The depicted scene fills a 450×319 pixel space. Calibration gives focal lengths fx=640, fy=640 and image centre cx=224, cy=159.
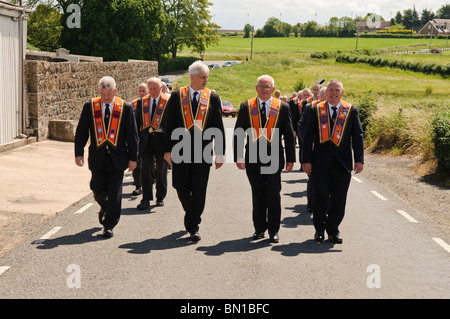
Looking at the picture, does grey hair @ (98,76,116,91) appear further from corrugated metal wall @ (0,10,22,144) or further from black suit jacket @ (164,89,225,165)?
corrugated metal wall @ (0,10,22,144)

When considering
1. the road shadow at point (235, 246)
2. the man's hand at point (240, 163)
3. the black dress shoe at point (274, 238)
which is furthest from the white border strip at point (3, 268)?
the black dress shoe at point (274, 238)

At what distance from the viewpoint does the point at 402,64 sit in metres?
91.6

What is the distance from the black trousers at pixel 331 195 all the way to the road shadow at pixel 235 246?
2.56 ft

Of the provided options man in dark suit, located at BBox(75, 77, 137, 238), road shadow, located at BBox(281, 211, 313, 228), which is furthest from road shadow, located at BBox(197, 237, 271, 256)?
man in dark suit, located at BBox(75, 77, 137, 238)

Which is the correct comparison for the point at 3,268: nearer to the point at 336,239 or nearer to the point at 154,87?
the point at 336,239

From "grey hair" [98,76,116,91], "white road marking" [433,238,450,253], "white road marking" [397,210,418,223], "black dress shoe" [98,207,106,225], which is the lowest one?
"white road marking" [397,210,418,223]

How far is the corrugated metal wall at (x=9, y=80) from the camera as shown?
52.4 feet

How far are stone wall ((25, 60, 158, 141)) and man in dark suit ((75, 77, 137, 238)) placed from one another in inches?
384

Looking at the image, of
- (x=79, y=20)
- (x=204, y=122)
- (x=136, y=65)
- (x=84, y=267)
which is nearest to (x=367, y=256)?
(x=204, y=122)

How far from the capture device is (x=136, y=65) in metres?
33.7

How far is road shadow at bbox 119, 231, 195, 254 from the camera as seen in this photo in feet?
25.4

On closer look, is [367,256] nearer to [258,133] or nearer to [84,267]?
[258,133]

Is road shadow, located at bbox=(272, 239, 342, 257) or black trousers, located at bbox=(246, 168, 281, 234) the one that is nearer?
road shadow, located at bbox=(272, 239, 342, 257)

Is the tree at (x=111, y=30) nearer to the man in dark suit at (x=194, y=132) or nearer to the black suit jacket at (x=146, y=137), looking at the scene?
the black suit jacket at (x=146, y=137)
